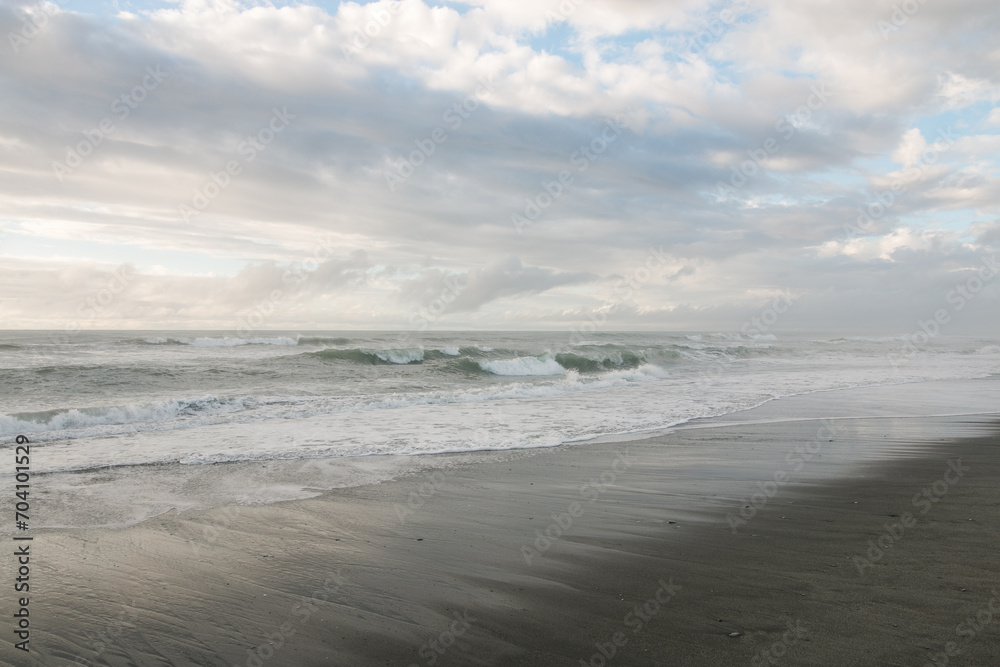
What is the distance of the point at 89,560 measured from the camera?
4.72m

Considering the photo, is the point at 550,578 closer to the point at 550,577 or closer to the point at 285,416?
the point at 550,577

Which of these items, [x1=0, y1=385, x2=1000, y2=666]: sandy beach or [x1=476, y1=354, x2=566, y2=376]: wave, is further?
[x1=476, y1=354, x2=566, y2=376]: wave

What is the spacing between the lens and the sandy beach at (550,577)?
10.8 feet

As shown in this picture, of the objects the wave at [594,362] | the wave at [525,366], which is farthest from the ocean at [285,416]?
the wave at [594,362]

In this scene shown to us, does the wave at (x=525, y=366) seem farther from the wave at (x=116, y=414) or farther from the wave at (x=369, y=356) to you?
the wave at (x=116, y=414)

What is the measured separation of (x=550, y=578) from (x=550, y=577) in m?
0.02

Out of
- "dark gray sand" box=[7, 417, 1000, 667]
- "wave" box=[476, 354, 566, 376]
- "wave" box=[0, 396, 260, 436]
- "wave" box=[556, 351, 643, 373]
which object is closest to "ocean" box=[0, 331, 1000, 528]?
"wave" box=[0, 396, 260, 436]

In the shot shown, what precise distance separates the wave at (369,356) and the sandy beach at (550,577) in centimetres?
2312

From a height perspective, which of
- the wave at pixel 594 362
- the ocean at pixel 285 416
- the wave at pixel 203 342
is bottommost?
the ocean at pixel 285 416

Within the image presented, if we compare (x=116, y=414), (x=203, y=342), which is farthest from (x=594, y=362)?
(x=203, y=342)

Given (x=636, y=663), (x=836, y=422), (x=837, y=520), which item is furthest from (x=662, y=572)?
A: (x=836, y=422)

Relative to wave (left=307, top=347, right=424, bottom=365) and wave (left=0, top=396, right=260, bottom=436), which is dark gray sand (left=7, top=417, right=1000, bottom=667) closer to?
wave (left=0, top=396, right=260, bottom=436)

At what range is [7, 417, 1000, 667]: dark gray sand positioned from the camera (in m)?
3.30

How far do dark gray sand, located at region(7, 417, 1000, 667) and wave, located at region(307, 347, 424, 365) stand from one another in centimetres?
2313
